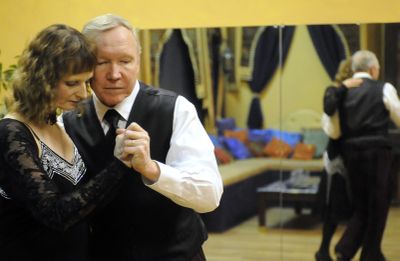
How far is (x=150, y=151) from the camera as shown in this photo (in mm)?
2125

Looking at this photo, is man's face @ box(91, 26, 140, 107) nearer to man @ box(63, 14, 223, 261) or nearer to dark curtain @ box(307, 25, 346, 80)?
man @ box(63, 14, 223, 261)

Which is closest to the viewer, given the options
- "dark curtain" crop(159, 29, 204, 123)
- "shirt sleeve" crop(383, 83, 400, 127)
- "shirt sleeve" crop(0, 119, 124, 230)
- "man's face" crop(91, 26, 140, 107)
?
"shirt sleeve" crop(0, 119, 124, 230)

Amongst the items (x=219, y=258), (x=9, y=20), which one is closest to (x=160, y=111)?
(x=219, y=258)

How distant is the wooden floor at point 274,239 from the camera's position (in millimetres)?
4086

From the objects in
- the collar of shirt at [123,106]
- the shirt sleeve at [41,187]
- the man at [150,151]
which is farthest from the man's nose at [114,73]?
the shirt sleeve at [41,187]

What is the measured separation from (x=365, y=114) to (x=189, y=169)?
2.12 meters

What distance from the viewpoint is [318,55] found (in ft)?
13.0

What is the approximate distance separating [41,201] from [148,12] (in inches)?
109

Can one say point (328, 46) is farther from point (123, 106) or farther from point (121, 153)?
point (121, 153)

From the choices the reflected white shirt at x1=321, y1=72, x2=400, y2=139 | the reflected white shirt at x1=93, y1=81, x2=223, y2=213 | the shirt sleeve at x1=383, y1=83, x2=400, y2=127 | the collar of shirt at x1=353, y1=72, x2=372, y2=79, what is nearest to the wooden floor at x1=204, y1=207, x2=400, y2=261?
the reflected white shirt at x1=321, y1=72, x2=400, y2=139

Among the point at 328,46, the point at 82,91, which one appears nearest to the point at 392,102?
the point at 328,46

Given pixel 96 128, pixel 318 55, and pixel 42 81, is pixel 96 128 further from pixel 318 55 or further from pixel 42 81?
pixel 318 55

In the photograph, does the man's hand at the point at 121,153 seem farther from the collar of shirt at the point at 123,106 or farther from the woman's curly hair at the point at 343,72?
the woman's curly hair at the point at 343,72

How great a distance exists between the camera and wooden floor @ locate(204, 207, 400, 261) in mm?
4086
